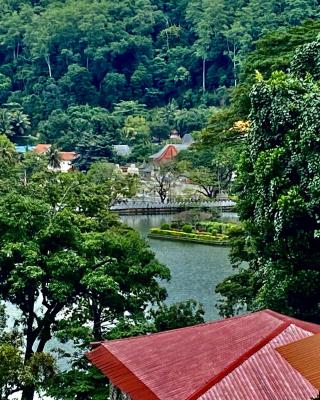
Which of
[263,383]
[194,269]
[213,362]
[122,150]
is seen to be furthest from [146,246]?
[122,150]

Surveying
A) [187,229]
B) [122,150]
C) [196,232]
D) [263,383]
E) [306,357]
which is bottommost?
[122,150]

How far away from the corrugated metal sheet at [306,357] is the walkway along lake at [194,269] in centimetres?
1274

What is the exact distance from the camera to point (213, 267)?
2734cm

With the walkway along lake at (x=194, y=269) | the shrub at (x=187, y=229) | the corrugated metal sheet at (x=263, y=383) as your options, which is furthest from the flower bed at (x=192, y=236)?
the corrugated metal sheet at (x=263, y=383)

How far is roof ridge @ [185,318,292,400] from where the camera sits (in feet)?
28.4

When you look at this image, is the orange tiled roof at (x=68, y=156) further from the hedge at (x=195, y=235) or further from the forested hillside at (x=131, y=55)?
the hedge at (x=195, y=235)

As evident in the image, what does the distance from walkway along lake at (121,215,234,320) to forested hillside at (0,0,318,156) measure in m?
41.9

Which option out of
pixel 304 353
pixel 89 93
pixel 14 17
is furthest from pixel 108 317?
pixel 14 17

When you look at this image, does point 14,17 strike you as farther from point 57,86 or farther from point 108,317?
point 108,317

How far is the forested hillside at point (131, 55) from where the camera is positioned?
7875cm

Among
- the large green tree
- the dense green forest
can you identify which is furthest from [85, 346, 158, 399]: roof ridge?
the large green tree

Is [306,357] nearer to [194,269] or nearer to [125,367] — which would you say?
[125,367]

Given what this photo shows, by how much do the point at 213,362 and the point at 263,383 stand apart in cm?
73

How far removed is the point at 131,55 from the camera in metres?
86.5
